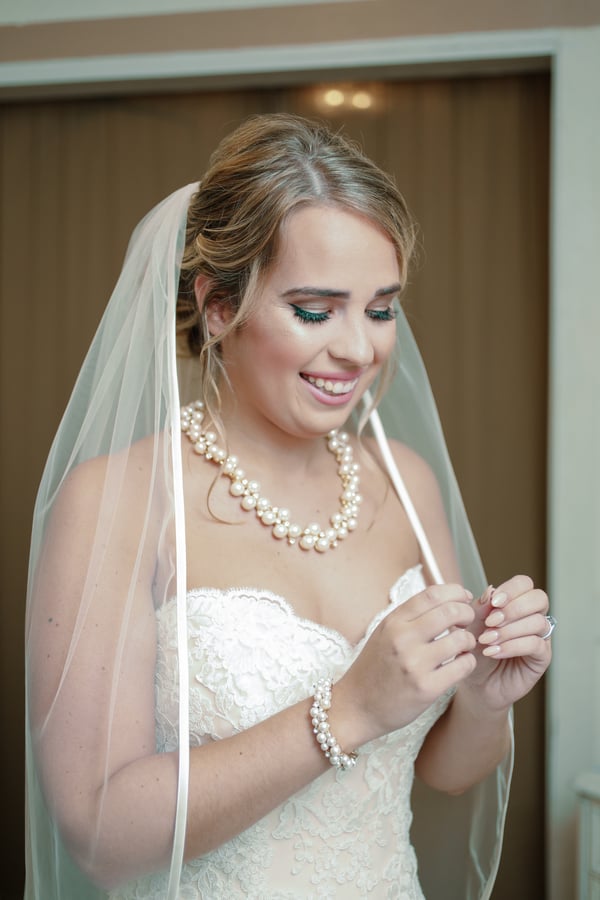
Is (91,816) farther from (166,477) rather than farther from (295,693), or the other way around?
(166,477)

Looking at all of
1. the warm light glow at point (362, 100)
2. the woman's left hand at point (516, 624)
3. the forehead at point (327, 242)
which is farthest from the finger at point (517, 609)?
the warm light glow at point (362, 100)

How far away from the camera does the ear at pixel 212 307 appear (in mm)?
1443

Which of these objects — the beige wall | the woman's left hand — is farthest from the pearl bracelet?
the beige wall

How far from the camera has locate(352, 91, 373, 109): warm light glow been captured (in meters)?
2.80

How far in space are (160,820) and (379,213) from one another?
91 centimetres

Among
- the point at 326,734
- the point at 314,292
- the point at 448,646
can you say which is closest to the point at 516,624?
the point at 448,646

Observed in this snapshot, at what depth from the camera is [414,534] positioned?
1655 millimetres

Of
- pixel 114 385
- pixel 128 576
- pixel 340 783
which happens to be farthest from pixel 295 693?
pixel 114 385

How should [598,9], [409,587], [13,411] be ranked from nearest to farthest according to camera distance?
[409,587]
[598,9]
[13,411]

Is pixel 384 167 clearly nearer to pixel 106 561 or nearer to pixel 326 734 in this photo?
pixel 106 561

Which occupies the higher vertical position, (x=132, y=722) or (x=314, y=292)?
(x=314, y=292)

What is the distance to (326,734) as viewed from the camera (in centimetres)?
120

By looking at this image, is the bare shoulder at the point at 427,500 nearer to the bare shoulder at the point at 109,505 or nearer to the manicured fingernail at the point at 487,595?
the manicured fingernail at the point at 487,595

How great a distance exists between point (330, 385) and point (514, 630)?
1.45ft
